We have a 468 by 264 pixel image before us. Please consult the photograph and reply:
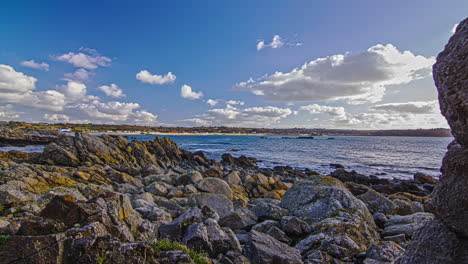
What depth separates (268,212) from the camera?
11336 millimetres

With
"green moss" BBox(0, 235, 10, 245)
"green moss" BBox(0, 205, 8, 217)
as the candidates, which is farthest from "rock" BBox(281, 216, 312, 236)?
"green moss" BBox(0, 205, 8, 217)

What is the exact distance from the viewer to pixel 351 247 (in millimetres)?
7441

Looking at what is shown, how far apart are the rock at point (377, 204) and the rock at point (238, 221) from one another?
6797mm

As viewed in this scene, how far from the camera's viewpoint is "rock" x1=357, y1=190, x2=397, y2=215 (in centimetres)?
1302

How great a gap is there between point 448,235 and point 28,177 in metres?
18.5

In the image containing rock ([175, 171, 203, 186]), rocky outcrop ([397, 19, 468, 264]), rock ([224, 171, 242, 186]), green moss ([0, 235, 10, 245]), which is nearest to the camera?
rocky outcrop ([397, 19, 468, 264])

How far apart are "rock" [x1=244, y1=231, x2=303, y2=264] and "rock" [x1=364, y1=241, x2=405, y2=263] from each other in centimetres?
201

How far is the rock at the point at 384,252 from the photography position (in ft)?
21.2

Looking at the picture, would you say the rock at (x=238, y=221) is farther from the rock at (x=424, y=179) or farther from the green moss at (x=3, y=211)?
the rock at (x=424, y=179)

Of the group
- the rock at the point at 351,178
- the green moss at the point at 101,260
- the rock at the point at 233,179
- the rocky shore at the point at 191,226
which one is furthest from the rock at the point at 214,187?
the rock at the point at 351,178

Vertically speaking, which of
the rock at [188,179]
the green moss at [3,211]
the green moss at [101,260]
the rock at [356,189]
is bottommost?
the rock at [356,189]

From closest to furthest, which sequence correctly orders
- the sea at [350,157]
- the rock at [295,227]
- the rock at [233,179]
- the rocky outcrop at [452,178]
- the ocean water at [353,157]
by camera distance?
the rocky outcrop at [452,178] → the rock at [295,227] → the rock at [233,179] → the sea at [350,157] → the ocean water at [353,157]

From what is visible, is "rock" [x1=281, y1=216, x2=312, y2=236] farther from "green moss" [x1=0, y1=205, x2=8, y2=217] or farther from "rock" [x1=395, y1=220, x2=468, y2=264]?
"green moss" [x1=0, y1=205, x2=8, y2=217]

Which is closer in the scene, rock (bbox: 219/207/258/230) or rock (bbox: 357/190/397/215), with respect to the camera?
rock (bbox: 219/207/258/230)
